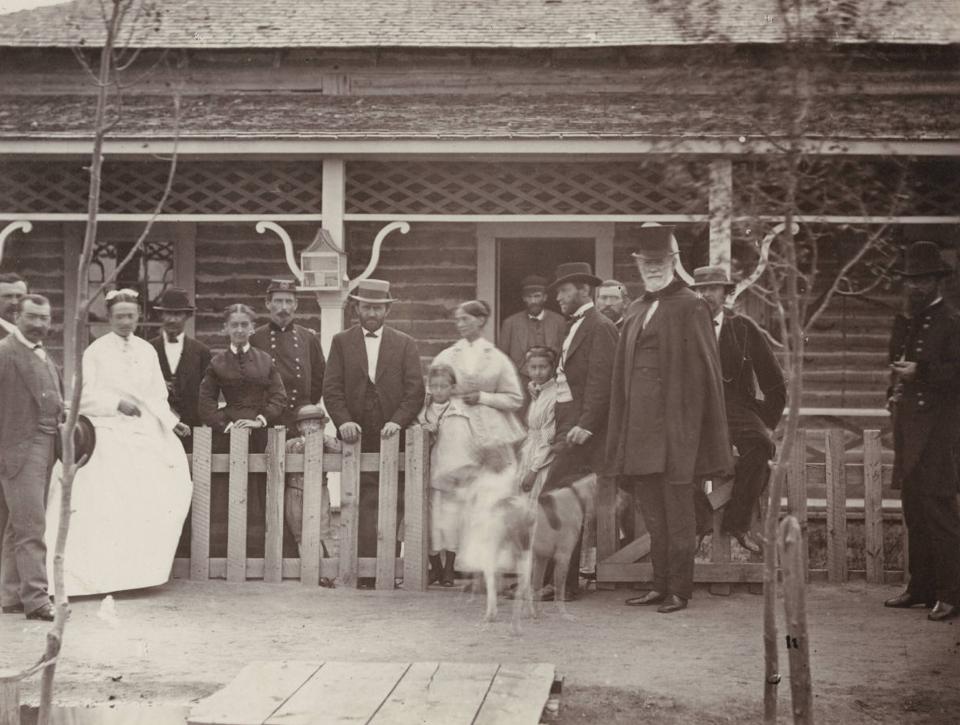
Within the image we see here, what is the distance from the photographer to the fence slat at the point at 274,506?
319 inches

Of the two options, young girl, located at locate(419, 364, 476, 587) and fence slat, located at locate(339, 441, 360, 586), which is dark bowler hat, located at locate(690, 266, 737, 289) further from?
fence slat, located at locate(339, 441, 360, 586)

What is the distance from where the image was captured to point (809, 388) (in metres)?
12.8

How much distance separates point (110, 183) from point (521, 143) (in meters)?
4.09

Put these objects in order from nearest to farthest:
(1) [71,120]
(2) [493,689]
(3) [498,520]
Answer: (2) [493,689], (3) [498,520], (1) [71,120]

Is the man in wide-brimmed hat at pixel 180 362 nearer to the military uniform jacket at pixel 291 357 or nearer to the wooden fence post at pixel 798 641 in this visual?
the military uniform jacket at pixel 291 357

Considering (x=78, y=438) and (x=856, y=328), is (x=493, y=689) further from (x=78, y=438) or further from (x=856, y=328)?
(x=856, y=328)

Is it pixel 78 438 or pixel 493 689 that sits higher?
pixel 78 438

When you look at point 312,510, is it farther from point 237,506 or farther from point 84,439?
point 84,439

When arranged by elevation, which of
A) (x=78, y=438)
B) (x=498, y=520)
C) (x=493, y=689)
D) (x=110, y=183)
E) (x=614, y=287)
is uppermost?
(x=110, y=183)

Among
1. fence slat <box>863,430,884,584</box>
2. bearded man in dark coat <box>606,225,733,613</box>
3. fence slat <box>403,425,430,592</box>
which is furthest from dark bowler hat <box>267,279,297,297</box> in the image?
fence slat <box>863,430,884,584</box>

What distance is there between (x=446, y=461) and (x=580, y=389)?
1.02 meters

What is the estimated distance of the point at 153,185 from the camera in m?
11.5

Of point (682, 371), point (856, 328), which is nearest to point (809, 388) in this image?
point (856, 328)

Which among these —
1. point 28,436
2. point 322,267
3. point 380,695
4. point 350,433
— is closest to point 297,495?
point 350,433
